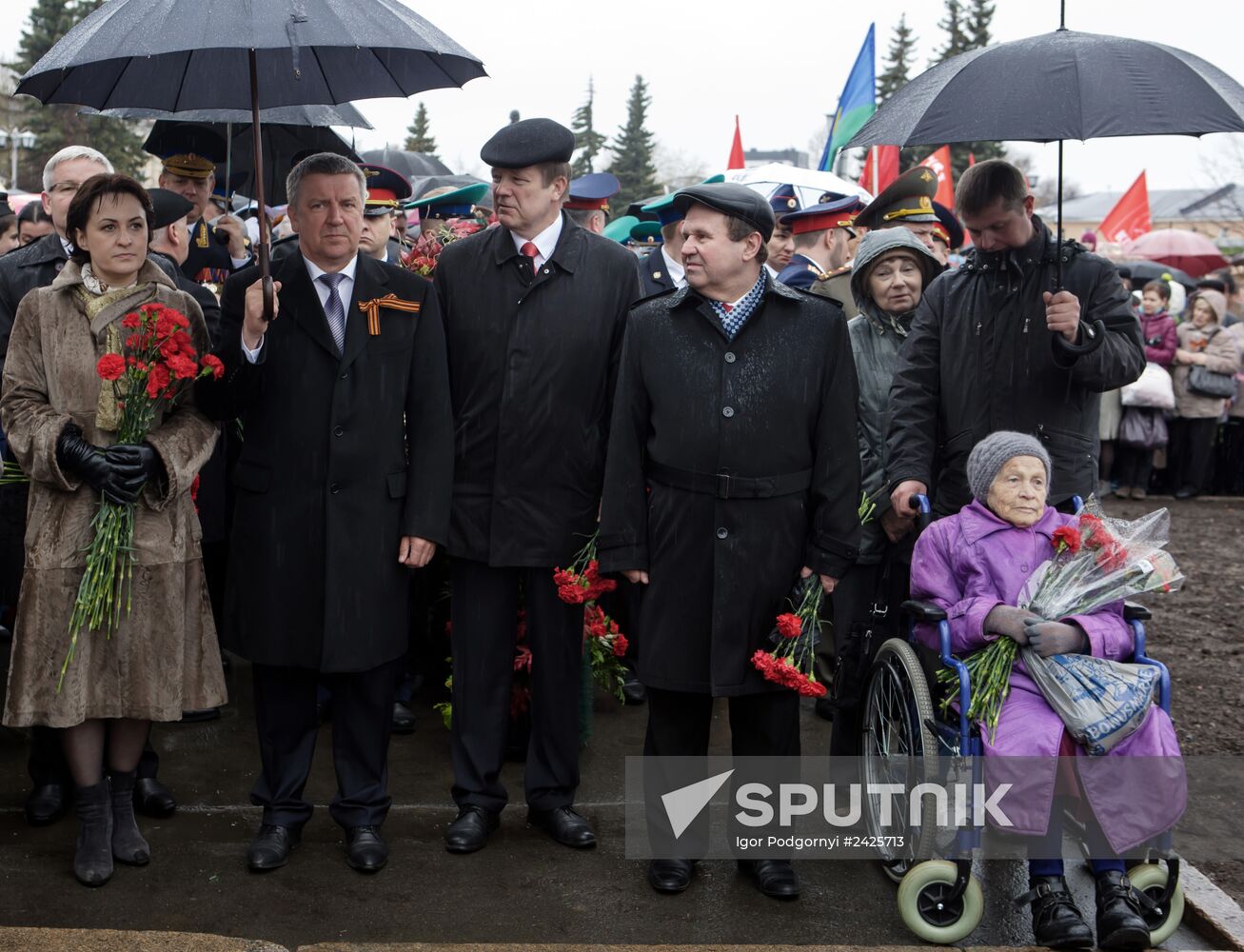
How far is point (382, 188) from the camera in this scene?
271 inches

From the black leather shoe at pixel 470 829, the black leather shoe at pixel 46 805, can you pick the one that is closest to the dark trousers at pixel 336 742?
the black leather shoe at pixel 470 829

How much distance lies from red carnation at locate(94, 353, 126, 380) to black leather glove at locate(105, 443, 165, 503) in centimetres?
25

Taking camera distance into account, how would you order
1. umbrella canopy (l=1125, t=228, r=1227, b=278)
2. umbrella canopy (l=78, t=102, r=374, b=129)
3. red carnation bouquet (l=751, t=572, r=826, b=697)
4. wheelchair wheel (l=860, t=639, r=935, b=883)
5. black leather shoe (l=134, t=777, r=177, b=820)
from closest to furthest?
wheelchair wheel (l=860, t=639, r=935, b=883) → red carnation bouquet (l=751, t=572, r=826, b=697) → black leather shoe (l=134, t=777, r=177, b=820) → umbrella canopy (l=78, t=102, r=374, b=129) → umbrella canopy (l=1125, t=228, r=1227, b=278)

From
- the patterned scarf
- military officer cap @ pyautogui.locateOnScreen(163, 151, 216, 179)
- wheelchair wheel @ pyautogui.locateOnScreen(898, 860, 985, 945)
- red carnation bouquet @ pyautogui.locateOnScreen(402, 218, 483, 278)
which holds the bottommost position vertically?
wheelchair wheel @ pyautogui.locateOnScreen(898, 860, 985, 945)

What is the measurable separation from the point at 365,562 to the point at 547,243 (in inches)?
49.6

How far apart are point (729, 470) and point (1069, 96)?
5.24ft

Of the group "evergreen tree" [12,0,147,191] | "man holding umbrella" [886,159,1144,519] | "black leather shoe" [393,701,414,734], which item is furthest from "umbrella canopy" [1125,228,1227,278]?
"evergreen tree" [12,0,147,191]

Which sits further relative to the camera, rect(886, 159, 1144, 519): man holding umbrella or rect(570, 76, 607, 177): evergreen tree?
rect(570, 76, 607, 177): evergreen tree

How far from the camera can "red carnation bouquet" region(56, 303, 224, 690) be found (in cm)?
420

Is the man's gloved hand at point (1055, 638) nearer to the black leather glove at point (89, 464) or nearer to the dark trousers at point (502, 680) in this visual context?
the dark trousers at point (502, 680)

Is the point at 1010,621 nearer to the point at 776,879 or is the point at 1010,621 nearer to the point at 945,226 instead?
the point at 776,879

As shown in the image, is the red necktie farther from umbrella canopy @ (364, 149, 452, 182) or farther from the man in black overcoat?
umbrella canopy @ (364, 149, 452, 182)

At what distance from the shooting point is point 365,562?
4453 millimetres

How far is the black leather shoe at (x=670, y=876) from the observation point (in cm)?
430
